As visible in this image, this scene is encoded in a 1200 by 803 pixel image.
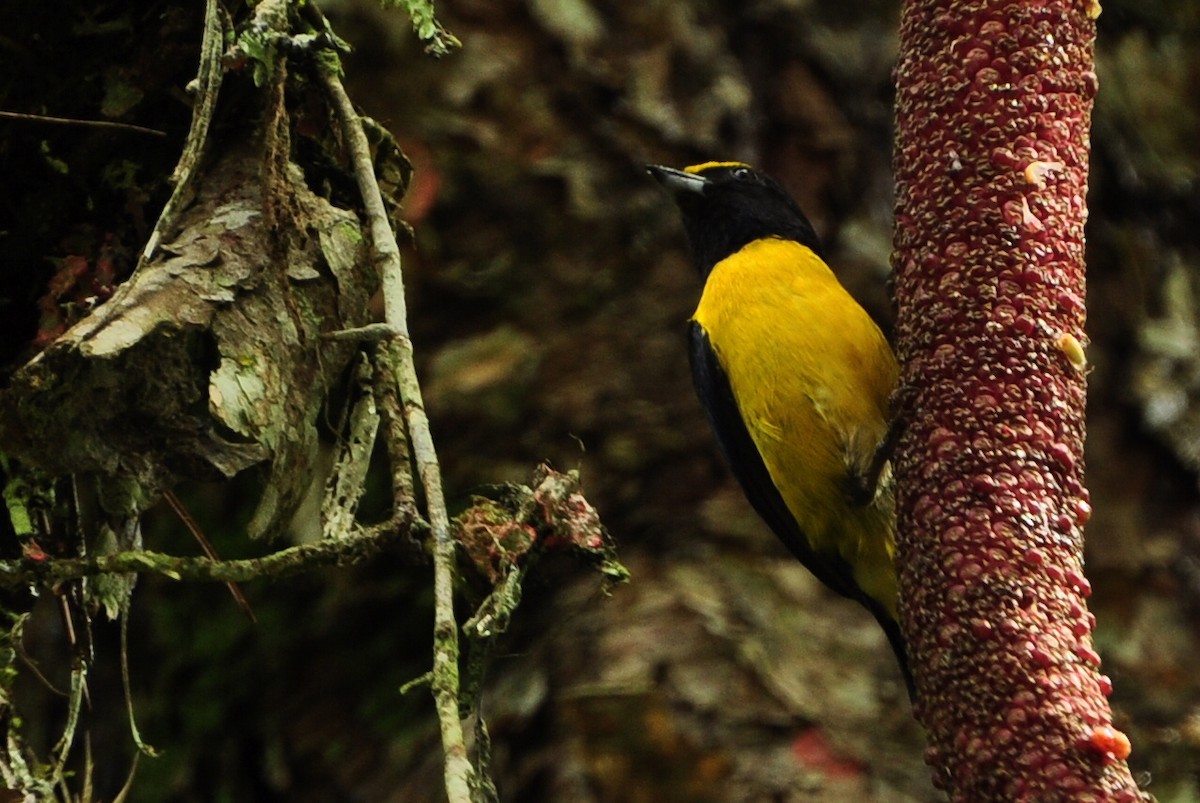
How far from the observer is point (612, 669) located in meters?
3.89

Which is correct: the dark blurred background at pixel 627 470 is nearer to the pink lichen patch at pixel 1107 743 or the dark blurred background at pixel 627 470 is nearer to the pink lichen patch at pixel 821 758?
the pink lichen patch at pixel 821 758

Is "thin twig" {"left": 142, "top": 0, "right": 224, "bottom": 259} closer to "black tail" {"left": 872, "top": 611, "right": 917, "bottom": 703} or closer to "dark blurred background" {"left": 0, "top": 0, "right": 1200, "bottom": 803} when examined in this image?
"dark blurred background" {"left": 0, "top": 0, "right": 1200, "bottom": 803}

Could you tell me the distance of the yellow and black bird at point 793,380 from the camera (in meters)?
3.68

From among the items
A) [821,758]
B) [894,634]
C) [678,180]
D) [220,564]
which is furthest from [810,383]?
[220,564]

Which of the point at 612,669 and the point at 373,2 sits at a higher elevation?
the point at 373,2

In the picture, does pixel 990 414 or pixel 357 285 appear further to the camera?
pixel 357 285

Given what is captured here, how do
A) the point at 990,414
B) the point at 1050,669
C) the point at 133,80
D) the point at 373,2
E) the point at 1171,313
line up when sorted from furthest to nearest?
1. the point at 1171,313
2. the point at 373,2
3. the point at 133,80
4. the point at 990,414
5. the point at 1050,669

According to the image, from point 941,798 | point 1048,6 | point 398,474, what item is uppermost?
point 1048,6

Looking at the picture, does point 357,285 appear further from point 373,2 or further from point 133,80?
point 373,2

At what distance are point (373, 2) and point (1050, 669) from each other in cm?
309

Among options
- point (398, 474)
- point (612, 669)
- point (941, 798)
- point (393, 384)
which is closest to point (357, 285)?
point (393, 384)

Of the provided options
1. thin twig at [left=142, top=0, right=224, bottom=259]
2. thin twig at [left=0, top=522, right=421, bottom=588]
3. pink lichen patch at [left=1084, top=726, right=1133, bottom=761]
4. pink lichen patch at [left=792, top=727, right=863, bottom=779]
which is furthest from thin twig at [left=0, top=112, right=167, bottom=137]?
pink lichen patch at [left=792, top=727, right=863, bottom=779]

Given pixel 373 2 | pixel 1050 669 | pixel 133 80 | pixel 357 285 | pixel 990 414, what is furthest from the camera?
pixel 373 2

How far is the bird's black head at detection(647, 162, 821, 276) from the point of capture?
417 centimetres
